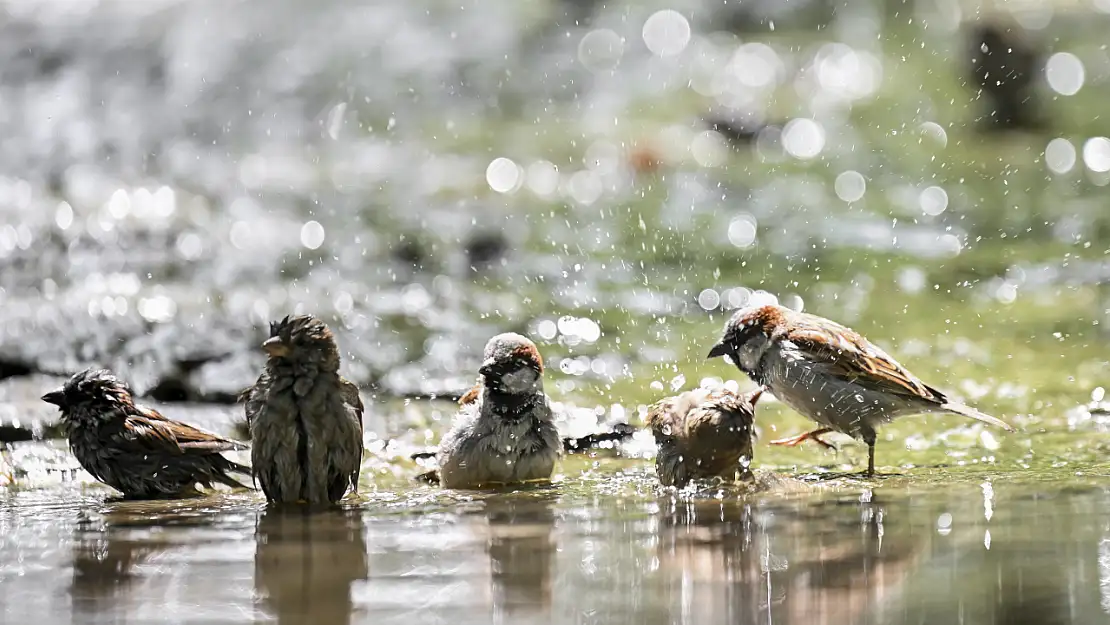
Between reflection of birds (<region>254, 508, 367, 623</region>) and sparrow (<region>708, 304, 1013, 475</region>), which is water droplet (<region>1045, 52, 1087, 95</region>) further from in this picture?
reflection of birds (<region>254, 508, 367, 623</region>)

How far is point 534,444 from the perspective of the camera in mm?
5902

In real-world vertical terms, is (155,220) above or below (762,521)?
above

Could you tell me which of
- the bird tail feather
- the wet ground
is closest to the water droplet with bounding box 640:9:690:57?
the wet ground

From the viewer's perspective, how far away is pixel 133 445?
233 inches

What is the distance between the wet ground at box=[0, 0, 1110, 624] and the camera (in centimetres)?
373

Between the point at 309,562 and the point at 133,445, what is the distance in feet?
7.45

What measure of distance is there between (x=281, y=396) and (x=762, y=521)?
1955 mm

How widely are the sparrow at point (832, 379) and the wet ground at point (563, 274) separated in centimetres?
21

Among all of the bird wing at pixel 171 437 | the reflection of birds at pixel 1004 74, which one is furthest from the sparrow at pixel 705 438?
the reflection of birds at pixel 1004 74

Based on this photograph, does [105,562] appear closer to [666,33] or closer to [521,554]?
[521,554]

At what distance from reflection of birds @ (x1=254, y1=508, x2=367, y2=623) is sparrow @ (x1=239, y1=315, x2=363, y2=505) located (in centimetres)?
19

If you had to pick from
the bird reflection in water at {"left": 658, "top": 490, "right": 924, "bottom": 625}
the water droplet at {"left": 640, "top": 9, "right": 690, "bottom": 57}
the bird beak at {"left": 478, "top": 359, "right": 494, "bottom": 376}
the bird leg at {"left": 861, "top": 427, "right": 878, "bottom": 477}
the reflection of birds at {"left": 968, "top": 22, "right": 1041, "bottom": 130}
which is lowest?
the bird reflection in water at {"left": 658, "top": 490, "right": 924, "bottom": 625}

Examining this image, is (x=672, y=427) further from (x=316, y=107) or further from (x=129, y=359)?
(x=316, y=107)

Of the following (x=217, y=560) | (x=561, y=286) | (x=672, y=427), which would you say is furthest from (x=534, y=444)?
(x=561, y=286)
